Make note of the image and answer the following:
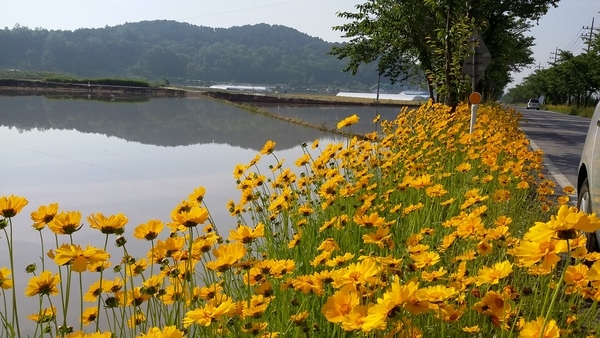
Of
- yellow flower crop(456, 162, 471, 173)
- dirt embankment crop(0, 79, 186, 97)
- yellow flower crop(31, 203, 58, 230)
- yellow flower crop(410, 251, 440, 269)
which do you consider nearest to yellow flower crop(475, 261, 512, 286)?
yellow flower crop(410, 251, 440, 269)

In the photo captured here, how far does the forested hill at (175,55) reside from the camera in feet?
349

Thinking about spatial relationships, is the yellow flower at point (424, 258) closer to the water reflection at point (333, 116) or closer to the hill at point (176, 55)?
the water reflection at point (333, 116)

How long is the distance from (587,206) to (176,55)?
128499 millimetres

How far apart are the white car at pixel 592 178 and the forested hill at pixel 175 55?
10695cm

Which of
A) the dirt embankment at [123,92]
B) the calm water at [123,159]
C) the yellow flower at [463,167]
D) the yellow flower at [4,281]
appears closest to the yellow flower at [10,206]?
the yellow flower at [4,281]

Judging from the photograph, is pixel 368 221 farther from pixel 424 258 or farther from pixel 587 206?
pixel 587 206

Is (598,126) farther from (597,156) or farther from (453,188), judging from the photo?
(453,188)

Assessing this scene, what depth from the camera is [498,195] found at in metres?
3.20

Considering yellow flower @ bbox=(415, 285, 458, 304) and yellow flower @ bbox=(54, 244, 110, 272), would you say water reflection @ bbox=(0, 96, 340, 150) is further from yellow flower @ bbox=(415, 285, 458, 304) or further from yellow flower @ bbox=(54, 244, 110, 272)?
yellow flower @ bbox=(415, 285, 458, 304)

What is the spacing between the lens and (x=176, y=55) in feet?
414

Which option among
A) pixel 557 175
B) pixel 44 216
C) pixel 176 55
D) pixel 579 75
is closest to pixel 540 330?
pixel 44 216

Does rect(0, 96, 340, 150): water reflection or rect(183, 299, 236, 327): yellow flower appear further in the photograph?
rect(0, 96, 340, 150): water reflection

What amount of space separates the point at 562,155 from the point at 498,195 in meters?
8.09

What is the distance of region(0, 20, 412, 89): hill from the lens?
349 feet
